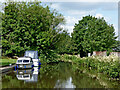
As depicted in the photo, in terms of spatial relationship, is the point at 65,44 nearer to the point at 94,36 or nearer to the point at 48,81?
the point at 94,36

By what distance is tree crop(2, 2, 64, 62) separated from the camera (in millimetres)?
42219

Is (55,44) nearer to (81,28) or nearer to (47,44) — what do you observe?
(47,44)

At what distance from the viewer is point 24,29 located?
141ft

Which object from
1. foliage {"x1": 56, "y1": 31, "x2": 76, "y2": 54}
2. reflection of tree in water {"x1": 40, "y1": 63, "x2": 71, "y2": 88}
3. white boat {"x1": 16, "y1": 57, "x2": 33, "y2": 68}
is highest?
foliage {"x1": 56, "y1": 31, "x2": 76, "y2": 54}

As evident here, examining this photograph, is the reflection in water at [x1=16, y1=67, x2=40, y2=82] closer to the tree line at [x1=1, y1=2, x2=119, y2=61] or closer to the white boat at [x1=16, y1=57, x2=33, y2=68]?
the white boat at [x1=16, y1=57, x2=33, y2=68]

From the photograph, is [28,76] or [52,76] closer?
[28,76]

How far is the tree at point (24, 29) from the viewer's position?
42219mm

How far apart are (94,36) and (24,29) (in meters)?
25.7

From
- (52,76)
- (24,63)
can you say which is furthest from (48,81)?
(24,63)

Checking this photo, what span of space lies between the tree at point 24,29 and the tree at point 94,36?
18.1 meters

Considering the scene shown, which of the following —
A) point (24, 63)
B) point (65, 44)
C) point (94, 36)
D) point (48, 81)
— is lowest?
point (48, 81)

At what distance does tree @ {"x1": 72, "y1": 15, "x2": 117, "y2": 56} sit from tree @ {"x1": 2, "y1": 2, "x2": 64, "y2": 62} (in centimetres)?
1812

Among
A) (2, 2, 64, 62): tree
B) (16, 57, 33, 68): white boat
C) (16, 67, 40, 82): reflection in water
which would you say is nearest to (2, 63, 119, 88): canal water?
(16, 67, 40, 82): reflection in water

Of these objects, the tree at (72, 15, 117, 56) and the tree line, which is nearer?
the tree line
